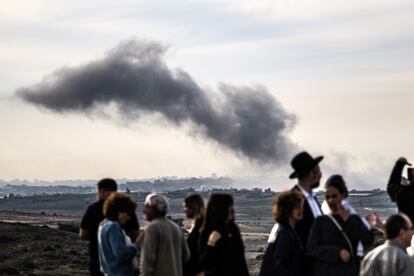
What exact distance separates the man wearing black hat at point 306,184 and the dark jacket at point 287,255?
0.39 meters

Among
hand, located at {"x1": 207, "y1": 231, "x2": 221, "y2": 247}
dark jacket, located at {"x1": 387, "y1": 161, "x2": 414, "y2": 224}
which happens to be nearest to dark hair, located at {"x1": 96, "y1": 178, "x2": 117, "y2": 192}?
hand, located at {"x1": 207, "y1": 231, "x2": 221, "y2": 247}

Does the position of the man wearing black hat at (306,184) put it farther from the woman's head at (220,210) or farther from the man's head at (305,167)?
the woman's head at (220,210)

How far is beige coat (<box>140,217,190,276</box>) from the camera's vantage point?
31.7ft

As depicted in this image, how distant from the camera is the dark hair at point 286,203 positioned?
29.9 ft

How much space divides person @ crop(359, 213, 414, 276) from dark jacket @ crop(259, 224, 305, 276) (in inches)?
26.4

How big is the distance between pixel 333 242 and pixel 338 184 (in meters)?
0.54

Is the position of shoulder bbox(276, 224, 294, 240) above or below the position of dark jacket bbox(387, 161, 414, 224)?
below

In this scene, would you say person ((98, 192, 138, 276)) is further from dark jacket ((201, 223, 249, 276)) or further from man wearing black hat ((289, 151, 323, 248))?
man wearing black hat ((289, 151, 323, 248))

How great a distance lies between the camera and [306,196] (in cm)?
966

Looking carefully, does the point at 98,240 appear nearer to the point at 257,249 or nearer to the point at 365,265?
the point at 365,265

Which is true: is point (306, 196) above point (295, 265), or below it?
above

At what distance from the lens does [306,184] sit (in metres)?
9.74

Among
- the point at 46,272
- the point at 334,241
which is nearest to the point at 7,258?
the point at 46,272

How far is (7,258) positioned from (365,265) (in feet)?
58.1
